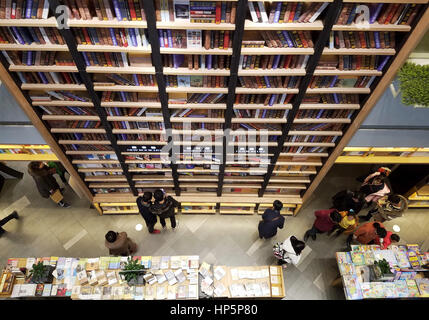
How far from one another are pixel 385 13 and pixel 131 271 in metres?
4.65

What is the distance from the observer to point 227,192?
605 cm

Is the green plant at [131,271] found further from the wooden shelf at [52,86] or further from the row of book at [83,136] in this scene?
the wooden shelf at [52,86]

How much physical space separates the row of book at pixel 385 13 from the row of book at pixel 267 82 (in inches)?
34.9

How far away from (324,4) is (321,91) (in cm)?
111

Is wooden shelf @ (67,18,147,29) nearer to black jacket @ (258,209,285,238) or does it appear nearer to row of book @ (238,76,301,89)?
row of book @ (238,76,301,89)

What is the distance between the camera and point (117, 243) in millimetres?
5023

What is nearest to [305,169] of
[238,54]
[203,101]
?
[203,101]

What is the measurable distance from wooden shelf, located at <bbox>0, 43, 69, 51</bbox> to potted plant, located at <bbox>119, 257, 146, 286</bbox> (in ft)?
10.4

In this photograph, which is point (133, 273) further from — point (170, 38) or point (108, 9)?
point (108, 9)

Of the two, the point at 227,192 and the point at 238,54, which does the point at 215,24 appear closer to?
the point at 238,54

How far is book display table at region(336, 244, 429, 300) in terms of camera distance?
483 cm

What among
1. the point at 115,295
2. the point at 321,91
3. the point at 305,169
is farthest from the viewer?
the point at 305,169

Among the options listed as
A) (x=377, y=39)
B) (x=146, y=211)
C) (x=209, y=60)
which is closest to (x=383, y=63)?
(x=377, y=39)

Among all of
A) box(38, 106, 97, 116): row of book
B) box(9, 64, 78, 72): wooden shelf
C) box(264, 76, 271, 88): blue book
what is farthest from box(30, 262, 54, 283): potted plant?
box(264, 76, 271, 88): blue book
